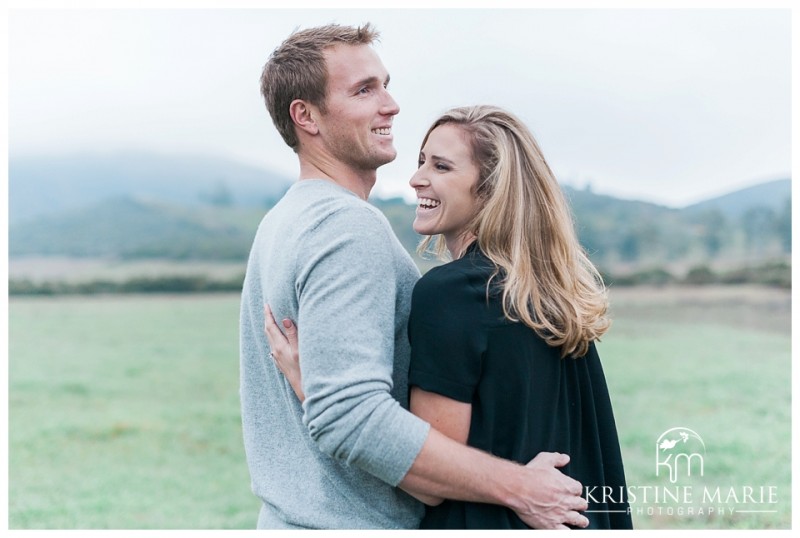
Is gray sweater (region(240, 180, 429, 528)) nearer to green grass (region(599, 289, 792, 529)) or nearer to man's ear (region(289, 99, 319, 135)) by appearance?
man's ear (region(289, 99, 319, 135))

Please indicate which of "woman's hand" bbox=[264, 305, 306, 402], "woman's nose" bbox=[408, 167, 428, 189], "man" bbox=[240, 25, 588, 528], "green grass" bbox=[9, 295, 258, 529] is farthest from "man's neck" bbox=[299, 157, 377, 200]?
"green grass" bbox=[9, 295, 258, 529]

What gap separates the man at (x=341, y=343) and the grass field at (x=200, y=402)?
551 cm

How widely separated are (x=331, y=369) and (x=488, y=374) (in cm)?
32

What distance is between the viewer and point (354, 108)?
78.0 inches

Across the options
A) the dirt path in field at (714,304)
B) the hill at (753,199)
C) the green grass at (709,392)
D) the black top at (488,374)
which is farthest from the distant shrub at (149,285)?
the black top at (488,374)

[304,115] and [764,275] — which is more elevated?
[304,115]

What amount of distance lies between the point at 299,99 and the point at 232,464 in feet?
27.7

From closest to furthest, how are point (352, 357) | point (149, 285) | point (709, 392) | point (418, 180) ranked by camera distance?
point (352, 357) → point (418, 180) → point (709, 392) → point (149, 285)

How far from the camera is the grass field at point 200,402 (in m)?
8.23

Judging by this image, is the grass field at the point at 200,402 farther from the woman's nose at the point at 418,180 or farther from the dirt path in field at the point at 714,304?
the woman's nose at the point at 418,180

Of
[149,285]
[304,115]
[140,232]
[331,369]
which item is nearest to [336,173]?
[304,115]

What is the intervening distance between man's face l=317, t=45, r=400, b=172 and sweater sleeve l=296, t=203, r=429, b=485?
1.15ft

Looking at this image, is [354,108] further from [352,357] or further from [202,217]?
[202,217]

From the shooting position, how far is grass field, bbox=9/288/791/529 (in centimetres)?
Result: 823
